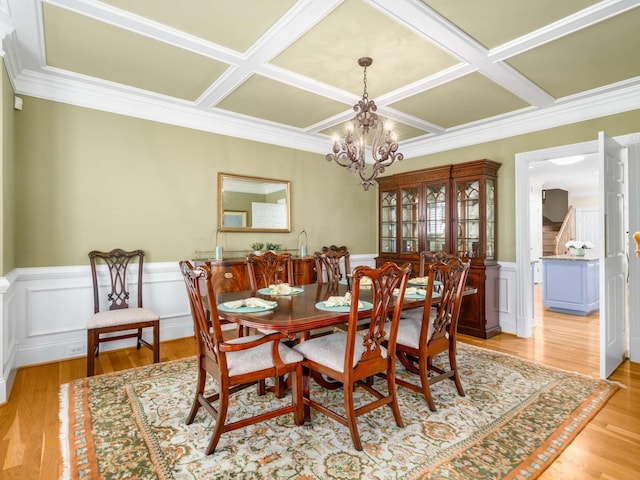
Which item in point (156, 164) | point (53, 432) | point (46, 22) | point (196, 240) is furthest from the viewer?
point (196, 240)

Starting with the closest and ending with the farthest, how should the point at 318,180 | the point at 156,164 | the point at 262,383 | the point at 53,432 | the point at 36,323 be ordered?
the point at 53,432, the point at 262,383, the point at 36,323, the point at 156,164, the point at 318,180

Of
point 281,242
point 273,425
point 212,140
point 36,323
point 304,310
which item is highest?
point 212,140

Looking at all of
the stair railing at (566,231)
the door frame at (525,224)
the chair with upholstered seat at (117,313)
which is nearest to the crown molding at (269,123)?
the door frame at (525,224)

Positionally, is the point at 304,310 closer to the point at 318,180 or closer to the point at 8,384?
the point at 8,384

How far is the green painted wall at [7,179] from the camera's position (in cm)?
253

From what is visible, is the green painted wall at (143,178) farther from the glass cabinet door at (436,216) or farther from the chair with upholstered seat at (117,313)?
the glass cabinet door at (436,216)

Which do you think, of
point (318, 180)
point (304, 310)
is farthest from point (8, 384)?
point (318, 180)

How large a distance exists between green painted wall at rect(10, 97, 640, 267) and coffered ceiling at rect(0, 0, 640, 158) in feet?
0.62

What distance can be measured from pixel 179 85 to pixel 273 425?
10.2 feet

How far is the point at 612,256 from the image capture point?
3119mm

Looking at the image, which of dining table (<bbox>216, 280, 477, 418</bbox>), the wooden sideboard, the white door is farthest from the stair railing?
the wooden sideboard

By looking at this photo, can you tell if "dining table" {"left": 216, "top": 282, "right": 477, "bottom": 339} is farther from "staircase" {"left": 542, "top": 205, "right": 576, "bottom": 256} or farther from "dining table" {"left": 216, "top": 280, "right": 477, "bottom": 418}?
"staircase" {"left": 542, "top": 205, "right": 576, "bottom": 256}

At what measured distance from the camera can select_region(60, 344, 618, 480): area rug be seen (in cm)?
177

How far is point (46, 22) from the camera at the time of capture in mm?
2412
